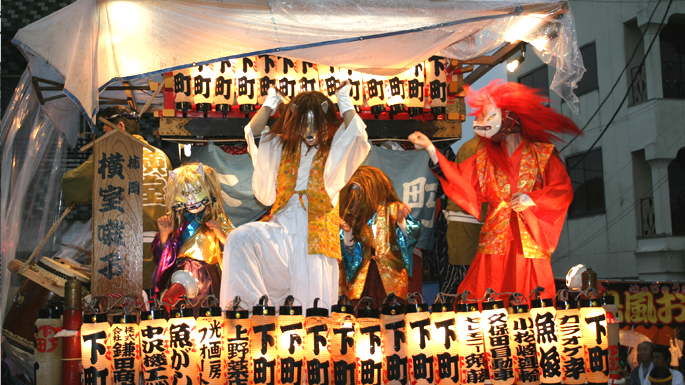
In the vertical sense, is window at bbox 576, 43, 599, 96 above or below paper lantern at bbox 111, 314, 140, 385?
above

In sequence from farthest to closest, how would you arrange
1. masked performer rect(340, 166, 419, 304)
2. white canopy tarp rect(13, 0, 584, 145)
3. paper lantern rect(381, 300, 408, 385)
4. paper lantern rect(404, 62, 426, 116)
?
paper lantern rect(404, 62, 426, 116) → masked performer rect(340, 166, 419, 304) → white canopy tarp rect(13, 0, 584, 145) → paper lantern rect(381, 300, 408, 385)

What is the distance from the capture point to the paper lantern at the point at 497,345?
3.61 meters

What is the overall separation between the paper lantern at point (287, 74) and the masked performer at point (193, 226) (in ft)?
5.20

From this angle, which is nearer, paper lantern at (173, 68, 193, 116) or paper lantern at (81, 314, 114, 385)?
paper lantern at (81, 314, 114, 385)

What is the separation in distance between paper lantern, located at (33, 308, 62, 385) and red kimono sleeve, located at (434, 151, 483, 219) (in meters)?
2.99

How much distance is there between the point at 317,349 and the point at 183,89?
3.64 metres

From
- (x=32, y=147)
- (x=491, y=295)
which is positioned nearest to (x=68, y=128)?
(x=32, y=147)

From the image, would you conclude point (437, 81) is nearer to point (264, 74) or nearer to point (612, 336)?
point (264, 74)

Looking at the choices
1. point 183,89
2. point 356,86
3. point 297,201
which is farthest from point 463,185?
point 183,89

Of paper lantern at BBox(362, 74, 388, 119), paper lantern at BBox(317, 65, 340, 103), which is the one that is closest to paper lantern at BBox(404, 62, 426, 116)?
paper lantern at BBox(362, 74, 388, 119)

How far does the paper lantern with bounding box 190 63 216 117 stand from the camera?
611 centimetres

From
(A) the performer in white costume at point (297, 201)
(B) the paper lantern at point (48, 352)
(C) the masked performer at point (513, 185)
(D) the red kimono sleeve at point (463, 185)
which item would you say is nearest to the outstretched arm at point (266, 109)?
(A) the performer in white costume at point (297, 201)

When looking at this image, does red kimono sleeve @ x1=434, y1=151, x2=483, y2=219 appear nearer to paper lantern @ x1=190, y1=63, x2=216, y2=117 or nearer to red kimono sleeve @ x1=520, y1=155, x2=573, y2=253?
red kimono sleeve @ x1=520, y1=155, x2=573, y2=253

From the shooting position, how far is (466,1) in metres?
4.20
